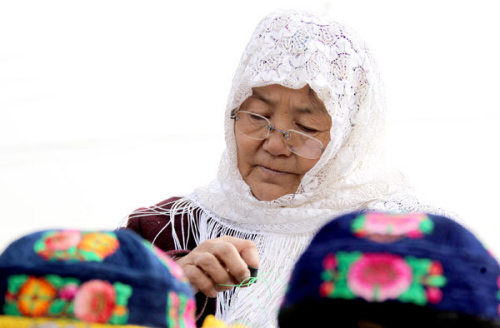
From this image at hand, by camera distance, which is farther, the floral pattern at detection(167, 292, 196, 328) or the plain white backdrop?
the plain white backdrop

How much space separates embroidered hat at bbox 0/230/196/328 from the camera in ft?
2.47

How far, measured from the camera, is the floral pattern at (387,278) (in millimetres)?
716

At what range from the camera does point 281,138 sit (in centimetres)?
200

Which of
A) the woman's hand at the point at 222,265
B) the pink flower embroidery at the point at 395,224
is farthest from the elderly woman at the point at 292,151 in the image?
the pink flower embroidery at the point at 395,224

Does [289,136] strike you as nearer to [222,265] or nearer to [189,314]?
[222,265]

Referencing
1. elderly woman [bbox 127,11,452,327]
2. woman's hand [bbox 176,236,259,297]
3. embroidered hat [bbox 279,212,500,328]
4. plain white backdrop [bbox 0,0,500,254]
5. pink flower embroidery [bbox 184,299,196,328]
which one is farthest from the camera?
plain white backdrop [bbox 0,0,500,254]

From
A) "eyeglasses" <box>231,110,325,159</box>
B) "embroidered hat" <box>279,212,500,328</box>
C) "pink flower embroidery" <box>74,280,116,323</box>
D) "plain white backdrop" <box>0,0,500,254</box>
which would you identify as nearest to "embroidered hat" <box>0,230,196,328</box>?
"pink flower embroidery" <box>74,280,116,323</box>

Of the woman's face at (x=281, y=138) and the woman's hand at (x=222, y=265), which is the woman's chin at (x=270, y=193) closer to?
the woman's face at (x=281, y=138)

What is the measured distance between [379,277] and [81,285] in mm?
318

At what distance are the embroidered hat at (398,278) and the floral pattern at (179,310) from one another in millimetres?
129

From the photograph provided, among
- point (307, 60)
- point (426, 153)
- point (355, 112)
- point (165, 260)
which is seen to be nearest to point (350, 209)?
point (355, 112)

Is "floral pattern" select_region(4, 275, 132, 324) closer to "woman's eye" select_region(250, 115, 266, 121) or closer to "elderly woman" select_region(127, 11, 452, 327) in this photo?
"elderly woman" select_region(127, 11, 452, 327)

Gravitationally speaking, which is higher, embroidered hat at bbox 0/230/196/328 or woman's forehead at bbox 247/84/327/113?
woman's forehead at bbox 247/84/327/113

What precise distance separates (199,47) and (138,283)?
3.27m
